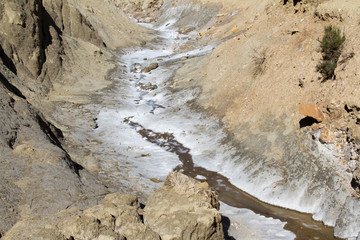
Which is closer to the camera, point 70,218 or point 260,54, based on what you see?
point 70,218

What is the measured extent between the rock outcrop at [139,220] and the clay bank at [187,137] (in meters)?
0.02

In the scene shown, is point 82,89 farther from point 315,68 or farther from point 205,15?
point 205,15

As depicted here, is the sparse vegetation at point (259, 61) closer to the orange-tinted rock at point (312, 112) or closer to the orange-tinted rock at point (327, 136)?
the orange-tinted rock at point (312, 112)

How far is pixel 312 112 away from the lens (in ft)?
36.5

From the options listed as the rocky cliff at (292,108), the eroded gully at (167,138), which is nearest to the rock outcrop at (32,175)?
the eroded gully at (167,138)

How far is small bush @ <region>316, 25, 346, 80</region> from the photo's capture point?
12156 mm

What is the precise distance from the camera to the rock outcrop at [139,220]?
5516mm

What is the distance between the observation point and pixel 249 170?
1212 cm

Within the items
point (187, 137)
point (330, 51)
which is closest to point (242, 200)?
point (187, 137)

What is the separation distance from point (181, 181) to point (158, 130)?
9.36 metres

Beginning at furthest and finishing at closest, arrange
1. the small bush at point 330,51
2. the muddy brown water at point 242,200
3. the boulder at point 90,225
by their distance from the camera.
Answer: the small bush at point 330,51
the muddy brown water at point 242,200
the boulder at point 90,225

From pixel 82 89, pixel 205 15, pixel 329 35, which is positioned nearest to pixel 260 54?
pixel 329 35

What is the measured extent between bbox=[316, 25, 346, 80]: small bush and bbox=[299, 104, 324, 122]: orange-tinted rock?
174 centimetres

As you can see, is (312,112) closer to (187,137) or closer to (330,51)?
(330,51)
